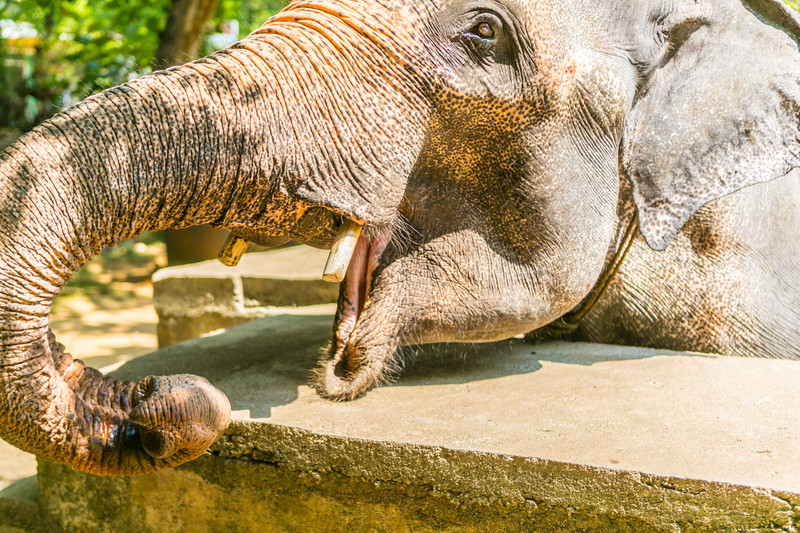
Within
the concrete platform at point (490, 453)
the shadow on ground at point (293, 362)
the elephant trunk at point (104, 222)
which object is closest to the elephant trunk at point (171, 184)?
the elephant trunk at point (104, 222)

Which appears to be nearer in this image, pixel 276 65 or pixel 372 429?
pixel 276 65

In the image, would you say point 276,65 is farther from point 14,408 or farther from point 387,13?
point 14,408

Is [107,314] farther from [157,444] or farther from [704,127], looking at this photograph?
[704,127]

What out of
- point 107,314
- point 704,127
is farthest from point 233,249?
point 107,314

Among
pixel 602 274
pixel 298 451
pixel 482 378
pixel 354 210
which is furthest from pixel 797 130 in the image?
pixel 298 451

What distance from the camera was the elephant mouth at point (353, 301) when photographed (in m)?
2.01

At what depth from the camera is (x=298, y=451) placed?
75.0 inches

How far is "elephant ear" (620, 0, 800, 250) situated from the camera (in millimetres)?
2100

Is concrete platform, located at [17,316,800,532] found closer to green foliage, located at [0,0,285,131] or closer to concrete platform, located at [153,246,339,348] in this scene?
green foliage, located at [0,0,285,131]

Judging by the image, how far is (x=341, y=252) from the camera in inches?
68.6

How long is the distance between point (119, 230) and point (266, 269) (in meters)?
2.47

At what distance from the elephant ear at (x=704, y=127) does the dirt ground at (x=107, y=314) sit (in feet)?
8.71

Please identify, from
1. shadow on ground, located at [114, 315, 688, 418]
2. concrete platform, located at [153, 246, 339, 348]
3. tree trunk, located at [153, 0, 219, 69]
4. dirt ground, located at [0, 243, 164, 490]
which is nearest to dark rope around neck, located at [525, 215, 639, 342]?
shadow on ground, located at [114, 315, 688, 418]

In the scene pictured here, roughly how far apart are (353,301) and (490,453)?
56 centimetres
